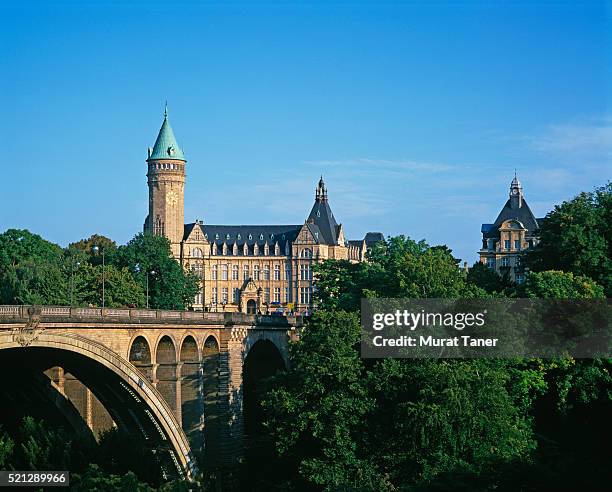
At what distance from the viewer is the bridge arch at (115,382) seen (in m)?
41.9

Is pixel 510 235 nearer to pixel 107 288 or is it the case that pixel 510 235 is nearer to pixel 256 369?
pixel 107 288

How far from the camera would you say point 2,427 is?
49188mm

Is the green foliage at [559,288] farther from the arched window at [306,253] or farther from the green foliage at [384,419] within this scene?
the arched window at [306,253]

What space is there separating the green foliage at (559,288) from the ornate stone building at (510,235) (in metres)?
65.8

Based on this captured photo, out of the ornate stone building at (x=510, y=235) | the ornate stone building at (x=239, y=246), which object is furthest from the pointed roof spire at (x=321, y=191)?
the ornate stone building at (x=510, y=235)

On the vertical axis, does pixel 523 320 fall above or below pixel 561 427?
above

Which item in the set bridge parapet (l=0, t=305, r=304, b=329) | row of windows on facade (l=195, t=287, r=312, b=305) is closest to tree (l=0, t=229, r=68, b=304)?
bridge parapet (l=0, t=305, r=304, b=329)

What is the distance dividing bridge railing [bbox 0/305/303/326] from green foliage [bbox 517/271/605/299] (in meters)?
15.5

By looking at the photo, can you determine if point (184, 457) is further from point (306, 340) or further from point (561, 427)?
point (561, 427)

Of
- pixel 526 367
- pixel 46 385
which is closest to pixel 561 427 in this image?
pixel 526 367

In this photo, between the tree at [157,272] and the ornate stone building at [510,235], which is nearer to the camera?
the tree at [157,272]

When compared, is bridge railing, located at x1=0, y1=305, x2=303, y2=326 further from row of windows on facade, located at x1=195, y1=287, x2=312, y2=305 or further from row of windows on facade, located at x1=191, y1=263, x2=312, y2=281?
row of windows on facade, located at x1=191, y1=263, x2=312, y2=281

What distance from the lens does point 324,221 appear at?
172m

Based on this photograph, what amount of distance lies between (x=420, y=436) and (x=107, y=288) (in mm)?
39843
